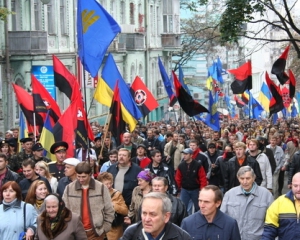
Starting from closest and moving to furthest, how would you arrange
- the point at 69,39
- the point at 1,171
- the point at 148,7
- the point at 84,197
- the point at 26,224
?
the point at 26,224 < the point at 84,197 < the point at 1,171 < the point at 69,39 < the point at 148,7

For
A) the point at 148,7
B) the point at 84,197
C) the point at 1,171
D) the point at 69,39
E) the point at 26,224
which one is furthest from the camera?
the point at 148,7

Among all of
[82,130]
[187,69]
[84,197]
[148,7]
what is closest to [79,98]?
[82,130]

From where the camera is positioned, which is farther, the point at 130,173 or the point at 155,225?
the point at 130,173

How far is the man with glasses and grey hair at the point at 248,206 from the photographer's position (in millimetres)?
9430

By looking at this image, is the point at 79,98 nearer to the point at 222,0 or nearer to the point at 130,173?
the point at 130,173

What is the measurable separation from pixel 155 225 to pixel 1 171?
5.33 m

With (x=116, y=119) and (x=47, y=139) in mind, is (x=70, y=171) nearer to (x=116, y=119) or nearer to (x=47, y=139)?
(x=47, y=139)

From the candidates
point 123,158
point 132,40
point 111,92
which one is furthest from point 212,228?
point 132,40

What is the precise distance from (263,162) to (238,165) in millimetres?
610

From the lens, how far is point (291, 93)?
25156 millimetres

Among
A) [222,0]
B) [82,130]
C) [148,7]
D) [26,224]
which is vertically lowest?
[26,224]

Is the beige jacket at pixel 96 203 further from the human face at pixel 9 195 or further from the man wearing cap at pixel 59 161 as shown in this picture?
the man wearing cap at pixel 59 161

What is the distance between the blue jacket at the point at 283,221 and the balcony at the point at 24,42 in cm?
2433

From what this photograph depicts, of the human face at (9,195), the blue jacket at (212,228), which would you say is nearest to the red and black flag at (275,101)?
the human face at (9,195)
